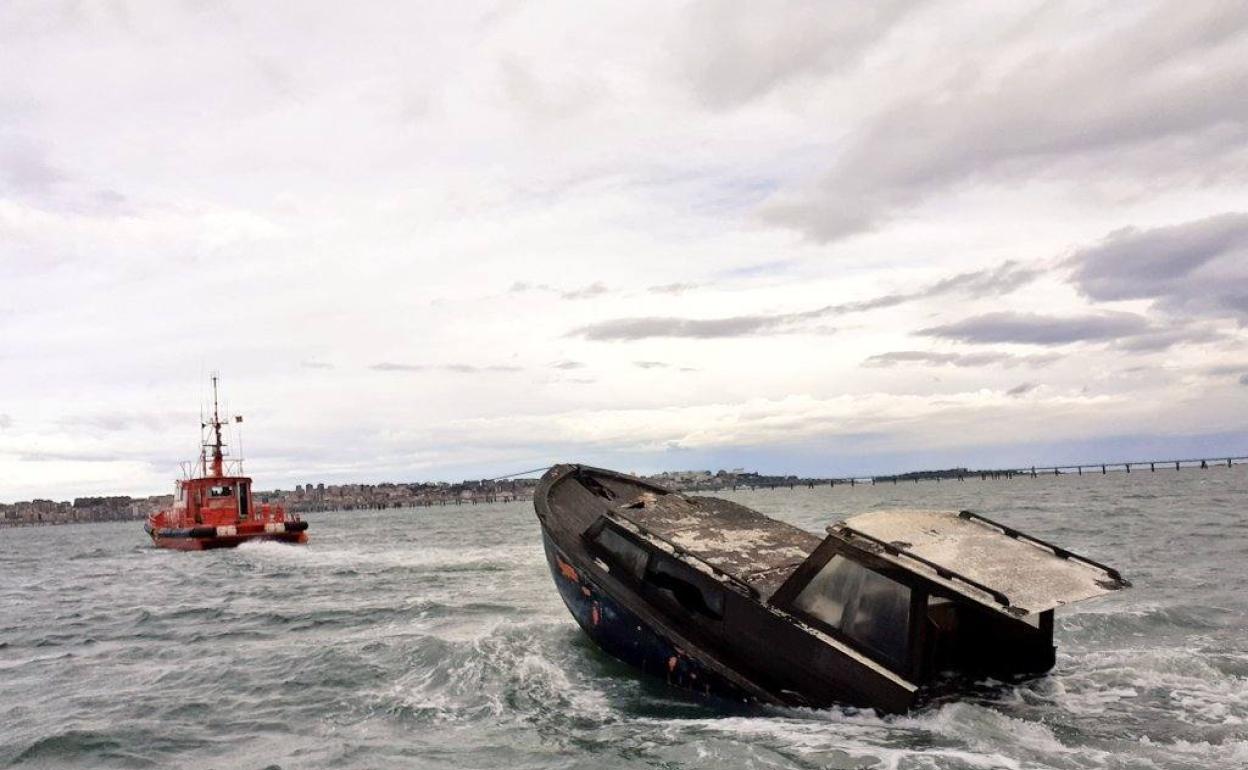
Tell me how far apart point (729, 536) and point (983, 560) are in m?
4.94

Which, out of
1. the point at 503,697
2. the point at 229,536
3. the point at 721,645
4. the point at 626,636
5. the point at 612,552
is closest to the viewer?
the point at 721,645

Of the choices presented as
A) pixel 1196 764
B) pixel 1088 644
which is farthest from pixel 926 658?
pixel 1088 644

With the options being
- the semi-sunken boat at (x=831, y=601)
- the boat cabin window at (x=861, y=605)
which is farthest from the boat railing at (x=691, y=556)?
the boat cabin window at (x=861, y=605)

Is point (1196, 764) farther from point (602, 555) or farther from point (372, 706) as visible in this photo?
point (372, 706)

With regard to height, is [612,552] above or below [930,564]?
below

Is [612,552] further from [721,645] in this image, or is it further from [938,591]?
[938,591]

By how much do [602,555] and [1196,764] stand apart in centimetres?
829

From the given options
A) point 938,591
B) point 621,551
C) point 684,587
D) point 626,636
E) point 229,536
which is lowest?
point 229,536

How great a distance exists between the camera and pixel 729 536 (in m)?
14.3

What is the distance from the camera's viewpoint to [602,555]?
13742 mm

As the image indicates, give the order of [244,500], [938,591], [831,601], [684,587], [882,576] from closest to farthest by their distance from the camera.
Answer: [938,591], [882,576], [831,601], [684,587], [244,500]

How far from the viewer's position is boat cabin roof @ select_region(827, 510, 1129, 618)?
30.1ft

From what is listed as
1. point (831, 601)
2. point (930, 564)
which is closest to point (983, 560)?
point (930, 564)

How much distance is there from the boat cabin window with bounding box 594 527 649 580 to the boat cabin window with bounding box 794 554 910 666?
3107mm
